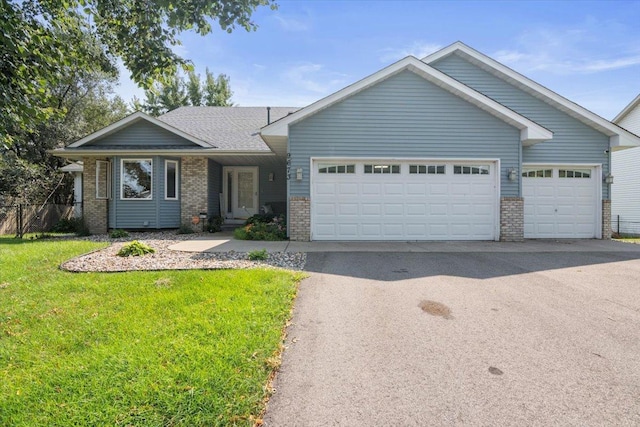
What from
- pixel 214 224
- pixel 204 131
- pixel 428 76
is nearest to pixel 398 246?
pixel 428 76

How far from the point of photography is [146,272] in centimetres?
590

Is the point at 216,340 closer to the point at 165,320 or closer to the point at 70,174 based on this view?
the point at 165,320

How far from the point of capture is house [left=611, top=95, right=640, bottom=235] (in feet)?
54.8

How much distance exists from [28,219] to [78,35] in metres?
11.2

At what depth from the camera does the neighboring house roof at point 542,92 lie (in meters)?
10.6

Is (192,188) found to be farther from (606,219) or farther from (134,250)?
(606,219)

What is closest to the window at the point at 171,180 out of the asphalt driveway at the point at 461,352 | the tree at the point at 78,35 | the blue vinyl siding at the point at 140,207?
the blue vinyl siding at the point at 140,207

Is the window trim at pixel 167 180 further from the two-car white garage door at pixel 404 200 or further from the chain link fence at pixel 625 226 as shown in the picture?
the chain link fence at pixel 625 226

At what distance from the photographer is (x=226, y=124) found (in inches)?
598

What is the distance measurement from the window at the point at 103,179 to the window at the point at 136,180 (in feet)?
1.71

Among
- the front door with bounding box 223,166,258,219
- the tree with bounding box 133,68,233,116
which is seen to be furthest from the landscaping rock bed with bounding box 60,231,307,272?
the tree with bounding box 133,68,233,116

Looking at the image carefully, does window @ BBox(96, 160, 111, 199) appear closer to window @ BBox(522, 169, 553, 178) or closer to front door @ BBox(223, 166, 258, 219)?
front door @ BBox(223, 166, 258, 219)

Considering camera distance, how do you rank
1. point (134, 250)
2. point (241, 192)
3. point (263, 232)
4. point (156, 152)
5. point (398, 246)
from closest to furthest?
point (134, 250), point (398, 246), point (263, 232), point (156, 152), point (241, 192)

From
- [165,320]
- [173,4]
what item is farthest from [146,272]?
[173,4]
